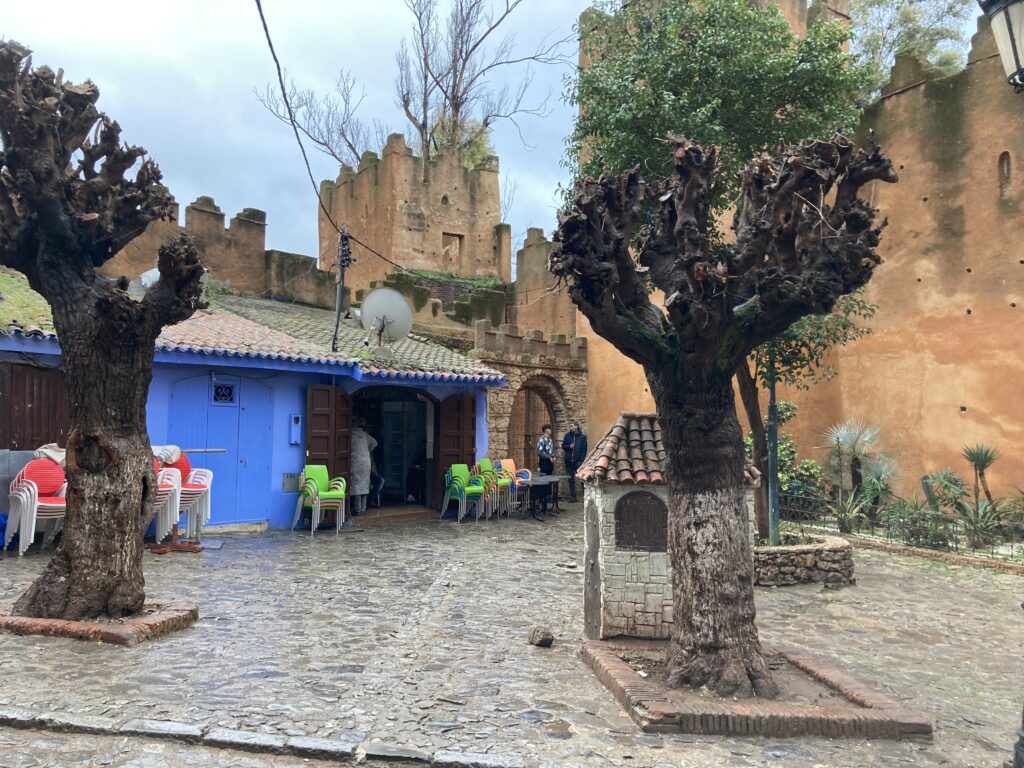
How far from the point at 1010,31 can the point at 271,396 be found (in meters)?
11.4

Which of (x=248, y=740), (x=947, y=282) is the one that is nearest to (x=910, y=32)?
(x=947, y=282)

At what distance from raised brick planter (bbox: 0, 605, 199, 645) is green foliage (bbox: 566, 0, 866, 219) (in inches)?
326

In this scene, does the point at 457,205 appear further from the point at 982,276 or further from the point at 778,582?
the point at 778,582

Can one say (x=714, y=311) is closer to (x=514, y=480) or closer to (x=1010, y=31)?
(x=1010, y=31)

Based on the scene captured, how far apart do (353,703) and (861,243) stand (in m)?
4.55

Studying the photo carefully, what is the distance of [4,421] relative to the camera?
10.1 metres

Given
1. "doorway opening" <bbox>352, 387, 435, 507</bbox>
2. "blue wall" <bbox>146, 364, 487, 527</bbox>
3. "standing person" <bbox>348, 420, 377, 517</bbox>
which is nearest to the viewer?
"blue wall" <bbox>146, 364, 487, 527</bbox>

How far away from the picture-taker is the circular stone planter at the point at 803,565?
9258mm

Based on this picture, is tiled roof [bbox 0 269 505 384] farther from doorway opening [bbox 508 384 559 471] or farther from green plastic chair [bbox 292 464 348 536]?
doorway opening [bbox 508 384 559 471]

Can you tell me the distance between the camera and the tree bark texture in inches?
241

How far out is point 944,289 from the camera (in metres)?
15.4

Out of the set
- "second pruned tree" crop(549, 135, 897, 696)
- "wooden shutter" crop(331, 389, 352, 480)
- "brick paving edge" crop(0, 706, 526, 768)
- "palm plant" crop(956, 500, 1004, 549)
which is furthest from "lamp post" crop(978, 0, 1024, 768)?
"wooden shutter" crop(331, 389, 352, 480)

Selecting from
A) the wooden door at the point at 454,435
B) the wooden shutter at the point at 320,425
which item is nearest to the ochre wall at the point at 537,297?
the wooden door at the point at 454,435

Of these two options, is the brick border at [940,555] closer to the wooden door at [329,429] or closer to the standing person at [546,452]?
the standing person at [546,452]
